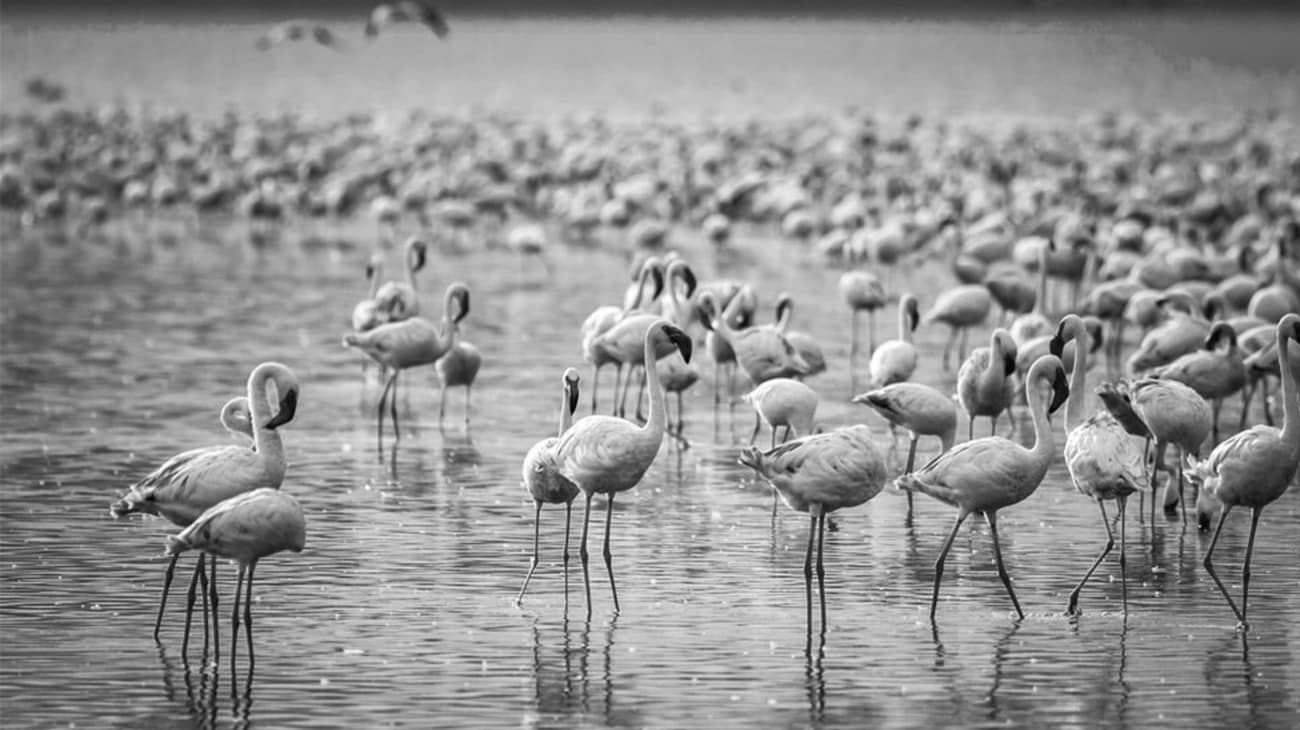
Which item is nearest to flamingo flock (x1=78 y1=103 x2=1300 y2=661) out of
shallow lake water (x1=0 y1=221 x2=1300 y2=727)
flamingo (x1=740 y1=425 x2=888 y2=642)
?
flamingo (x1=740 y1=425 x2=888 y2=642)

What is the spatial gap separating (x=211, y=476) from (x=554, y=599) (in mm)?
1934

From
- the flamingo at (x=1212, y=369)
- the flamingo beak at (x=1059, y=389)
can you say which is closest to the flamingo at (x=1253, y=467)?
the flamingo beak at (x=1059, y=389)

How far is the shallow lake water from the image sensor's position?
9156 millimetres

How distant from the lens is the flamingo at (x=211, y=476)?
988 centimetres

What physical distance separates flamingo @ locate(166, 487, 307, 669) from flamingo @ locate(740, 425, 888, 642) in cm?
233

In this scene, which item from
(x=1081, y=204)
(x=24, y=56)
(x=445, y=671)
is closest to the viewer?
(x=445, y=671)

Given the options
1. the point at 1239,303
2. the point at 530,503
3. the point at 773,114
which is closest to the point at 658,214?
the point at 1239,303

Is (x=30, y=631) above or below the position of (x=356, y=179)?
below

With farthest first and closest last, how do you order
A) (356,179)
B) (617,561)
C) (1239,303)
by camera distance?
(356,179) → (1239,303) → (617,561)

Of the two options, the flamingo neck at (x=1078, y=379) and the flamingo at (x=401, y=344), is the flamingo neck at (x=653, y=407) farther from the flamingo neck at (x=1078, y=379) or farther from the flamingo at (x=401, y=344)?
the flamingo at (x=401, y=344)

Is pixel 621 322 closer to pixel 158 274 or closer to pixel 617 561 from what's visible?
pixel 617 561

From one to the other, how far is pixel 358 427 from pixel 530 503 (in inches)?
122

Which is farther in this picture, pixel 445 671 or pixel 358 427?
pixel 358 427

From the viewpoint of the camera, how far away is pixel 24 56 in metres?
89.7
